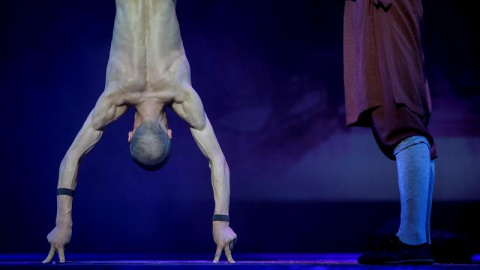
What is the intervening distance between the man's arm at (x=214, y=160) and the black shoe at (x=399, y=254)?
0.63m

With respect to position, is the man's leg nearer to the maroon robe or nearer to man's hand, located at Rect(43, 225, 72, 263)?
the maroon robe

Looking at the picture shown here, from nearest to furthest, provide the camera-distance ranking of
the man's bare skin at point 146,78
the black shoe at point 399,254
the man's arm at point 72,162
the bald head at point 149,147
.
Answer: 1. the black shoe at point 399,254
2. the man's arm at point 72,162
3. the bald head at point 149,147
4. the man's bare skin at point 146,78

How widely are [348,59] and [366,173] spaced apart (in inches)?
66.8

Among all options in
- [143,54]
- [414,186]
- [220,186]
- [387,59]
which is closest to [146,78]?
[143,54]

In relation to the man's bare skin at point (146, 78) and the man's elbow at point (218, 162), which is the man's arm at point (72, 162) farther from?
the man's elbow at point (218, 162)

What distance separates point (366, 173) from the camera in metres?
3.79

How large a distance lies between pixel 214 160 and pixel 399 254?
0.91 meters

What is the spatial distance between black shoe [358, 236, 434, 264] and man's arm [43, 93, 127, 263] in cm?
115

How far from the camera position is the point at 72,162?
2.52 metres

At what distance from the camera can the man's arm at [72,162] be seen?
7.86 feet

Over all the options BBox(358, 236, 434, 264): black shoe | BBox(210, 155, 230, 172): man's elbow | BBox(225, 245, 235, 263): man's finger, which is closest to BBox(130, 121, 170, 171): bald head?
BBox(210, 155, 230, 172): man's elbow

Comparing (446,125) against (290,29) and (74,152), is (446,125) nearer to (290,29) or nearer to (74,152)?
(290,29)

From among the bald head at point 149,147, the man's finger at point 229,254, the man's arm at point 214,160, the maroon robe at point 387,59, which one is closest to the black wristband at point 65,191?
the bald head at point 149,147

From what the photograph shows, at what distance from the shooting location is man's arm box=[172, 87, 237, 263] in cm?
240
